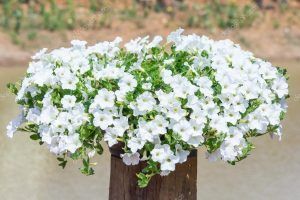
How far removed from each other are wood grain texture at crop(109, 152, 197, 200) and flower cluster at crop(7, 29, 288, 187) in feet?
0.26

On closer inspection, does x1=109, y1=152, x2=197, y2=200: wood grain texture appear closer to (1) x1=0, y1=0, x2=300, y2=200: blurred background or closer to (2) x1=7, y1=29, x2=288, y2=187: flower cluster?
(2) x1=7, y1=29, x2=288, y2=187: flower cluster

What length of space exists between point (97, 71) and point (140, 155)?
37 centimetres

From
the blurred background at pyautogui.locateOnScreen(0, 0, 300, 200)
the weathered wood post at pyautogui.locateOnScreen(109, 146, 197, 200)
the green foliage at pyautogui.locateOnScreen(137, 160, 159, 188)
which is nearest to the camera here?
the green foliage at pyautogui.locateOnScreen(137, 160, 159, 188)

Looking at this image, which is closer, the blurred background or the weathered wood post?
the weathered wood post

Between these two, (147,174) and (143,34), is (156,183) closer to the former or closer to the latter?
(147,174)

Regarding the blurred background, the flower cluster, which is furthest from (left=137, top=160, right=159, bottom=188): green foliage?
the blurred background

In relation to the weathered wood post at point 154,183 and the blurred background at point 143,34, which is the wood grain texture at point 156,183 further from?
the blurred background at point 143,34

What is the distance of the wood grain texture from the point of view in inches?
144

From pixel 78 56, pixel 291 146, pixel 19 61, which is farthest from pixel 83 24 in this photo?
pixel 78 56

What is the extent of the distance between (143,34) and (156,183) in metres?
13.0

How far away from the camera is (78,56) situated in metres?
3.78

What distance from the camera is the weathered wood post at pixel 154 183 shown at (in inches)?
144

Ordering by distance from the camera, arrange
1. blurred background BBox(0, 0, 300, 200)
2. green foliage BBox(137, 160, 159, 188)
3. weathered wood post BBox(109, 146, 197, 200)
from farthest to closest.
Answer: blurred background BBox(0, 0, 300, 200) → weathered wood post BBox(109, 146, 197, 200) → green foliage BBox(137, 160, 159, 188)

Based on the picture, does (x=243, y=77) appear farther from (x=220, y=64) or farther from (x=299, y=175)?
(x=299, y=175)
